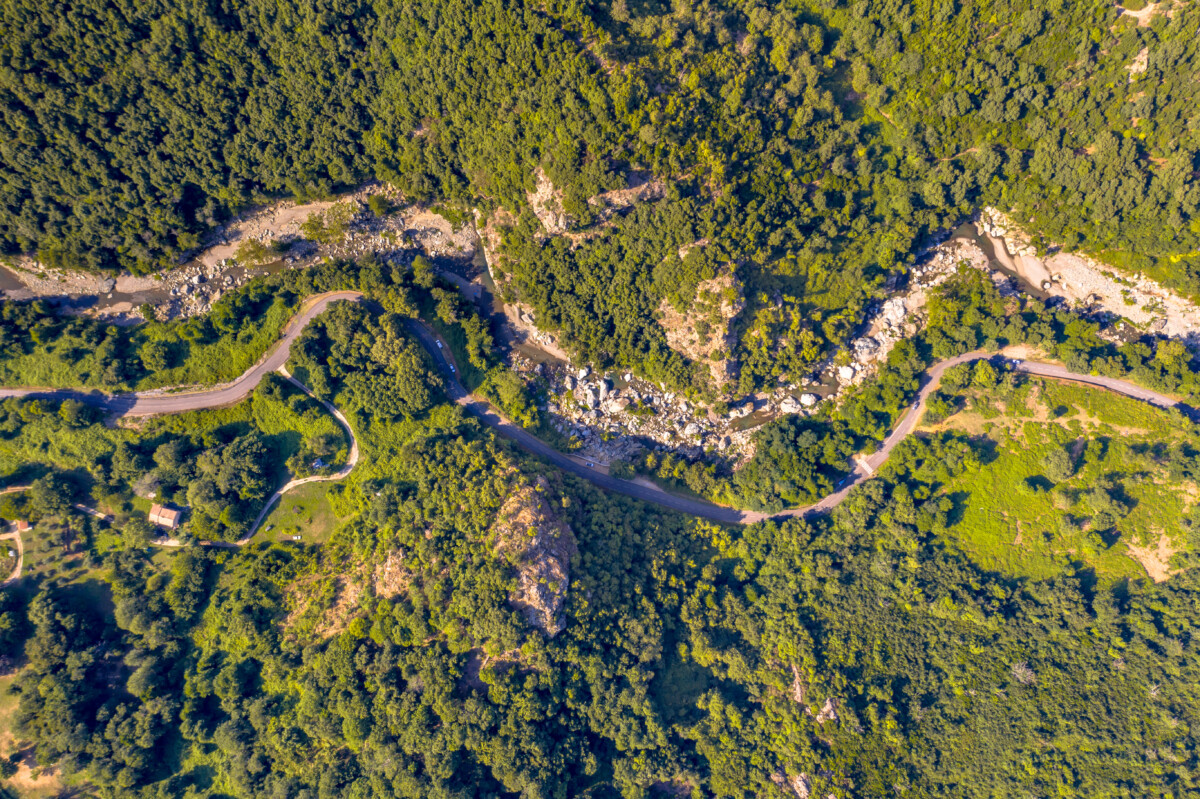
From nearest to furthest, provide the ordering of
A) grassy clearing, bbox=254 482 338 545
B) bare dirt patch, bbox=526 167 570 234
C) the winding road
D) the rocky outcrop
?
1. the rocky outcrop
2. bare dirt patch, bbox=526 167 570 234
3. grassy clearing, bbox=254 482 338 545
4. the winding road

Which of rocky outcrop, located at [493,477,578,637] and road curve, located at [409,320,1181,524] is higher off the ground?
road curve, located at [409,320,1181,524]

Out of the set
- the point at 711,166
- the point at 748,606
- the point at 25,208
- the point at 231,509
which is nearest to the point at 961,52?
the point at 711,166

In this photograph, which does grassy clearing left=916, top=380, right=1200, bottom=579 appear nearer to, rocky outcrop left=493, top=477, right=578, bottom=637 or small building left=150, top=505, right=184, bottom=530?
rocky outcrop left=493, top=477, right=578, bottom=637

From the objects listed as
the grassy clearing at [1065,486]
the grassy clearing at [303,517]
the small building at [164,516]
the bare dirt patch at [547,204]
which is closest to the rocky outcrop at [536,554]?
the grassy clearing at [303,517]

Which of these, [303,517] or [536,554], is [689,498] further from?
[303,517]

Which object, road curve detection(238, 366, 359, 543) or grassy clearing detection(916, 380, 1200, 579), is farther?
road curve detection(238, 366, 359, 543)

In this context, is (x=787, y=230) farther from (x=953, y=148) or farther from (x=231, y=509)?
(x=231, y=509)

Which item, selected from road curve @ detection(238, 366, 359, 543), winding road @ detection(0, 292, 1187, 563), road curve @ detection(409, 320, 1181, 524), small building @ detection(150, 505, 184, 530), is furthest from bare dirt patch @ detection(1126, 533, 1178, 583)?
small building @ detection(150, 505, 184, 530)
